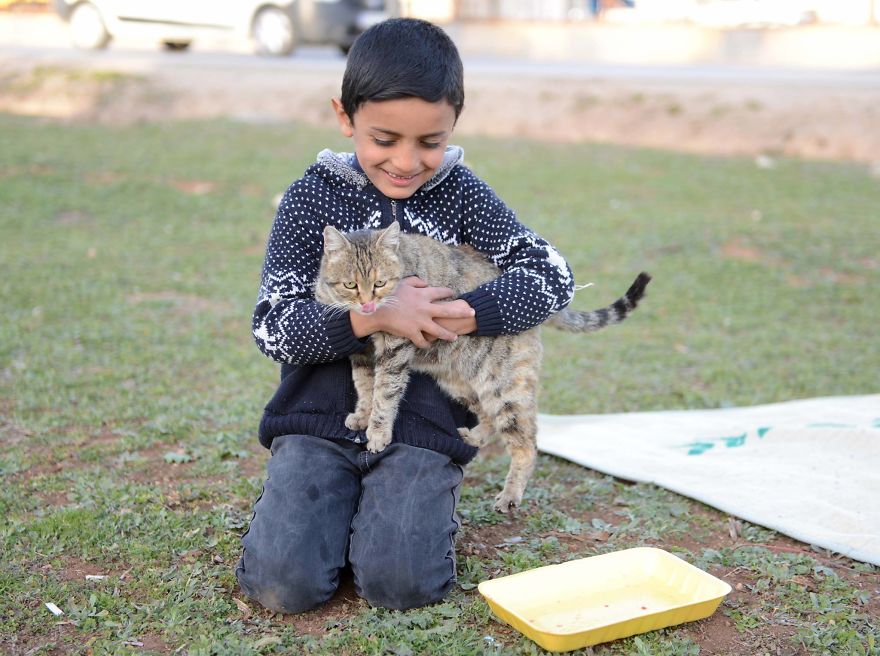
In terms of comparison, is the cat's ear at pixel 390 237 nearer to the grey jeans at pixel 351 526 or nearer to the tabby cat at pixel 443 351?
the tabby cat at pixel 443 351

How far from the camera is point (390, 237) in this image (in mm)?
3426

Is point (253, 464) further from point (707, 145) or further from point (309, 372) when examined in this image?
point (707, 145)

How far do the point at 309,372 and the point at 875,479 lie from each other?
247 cm

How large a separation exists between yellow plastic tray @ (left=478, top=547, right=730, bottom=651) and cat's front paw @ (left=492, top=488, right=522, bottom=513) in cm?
59

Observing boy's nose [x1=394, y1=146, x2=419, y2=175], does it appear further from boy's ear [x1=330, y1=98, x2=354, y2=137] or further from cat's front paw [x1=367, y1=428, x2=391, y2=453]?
cat's front paw [x1=367, y1=428, x2=391, y2=453]

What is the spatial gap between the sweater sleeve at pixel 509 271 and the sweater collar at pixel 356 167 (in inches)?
3.8

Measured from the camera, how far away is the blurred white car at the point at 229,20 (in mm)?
17438

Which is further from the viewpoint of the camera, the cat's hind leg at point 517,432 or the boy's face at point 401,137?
the cat's hind leg at point 517,432

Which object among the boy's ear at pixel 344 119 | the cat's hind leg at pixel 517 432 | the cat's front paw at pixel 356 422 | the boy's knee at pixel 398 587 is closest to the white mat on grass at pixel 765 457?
the cat's hind leg at pixel 517 432

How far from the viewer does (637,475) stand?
4.27m

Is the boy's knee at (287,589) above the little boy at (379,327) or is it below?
below

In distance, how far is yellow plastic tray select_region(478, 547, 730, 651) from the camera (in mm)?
2896

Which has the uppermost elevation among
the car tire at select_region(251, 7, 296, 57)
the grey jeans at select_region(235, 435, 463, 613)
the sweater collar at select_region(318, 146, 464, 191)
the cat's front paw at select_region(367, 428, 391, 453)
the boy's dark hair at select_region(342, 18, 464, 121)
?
the car tire at select_region(251, 7, 296, 57)

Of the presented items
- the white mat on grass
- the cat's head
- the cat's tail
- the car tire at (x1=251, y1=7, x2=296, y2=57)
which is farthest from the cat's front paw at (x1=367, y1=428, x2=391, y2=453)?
the car tire at (x1=251, y1=7, x2=296, y2=57)
